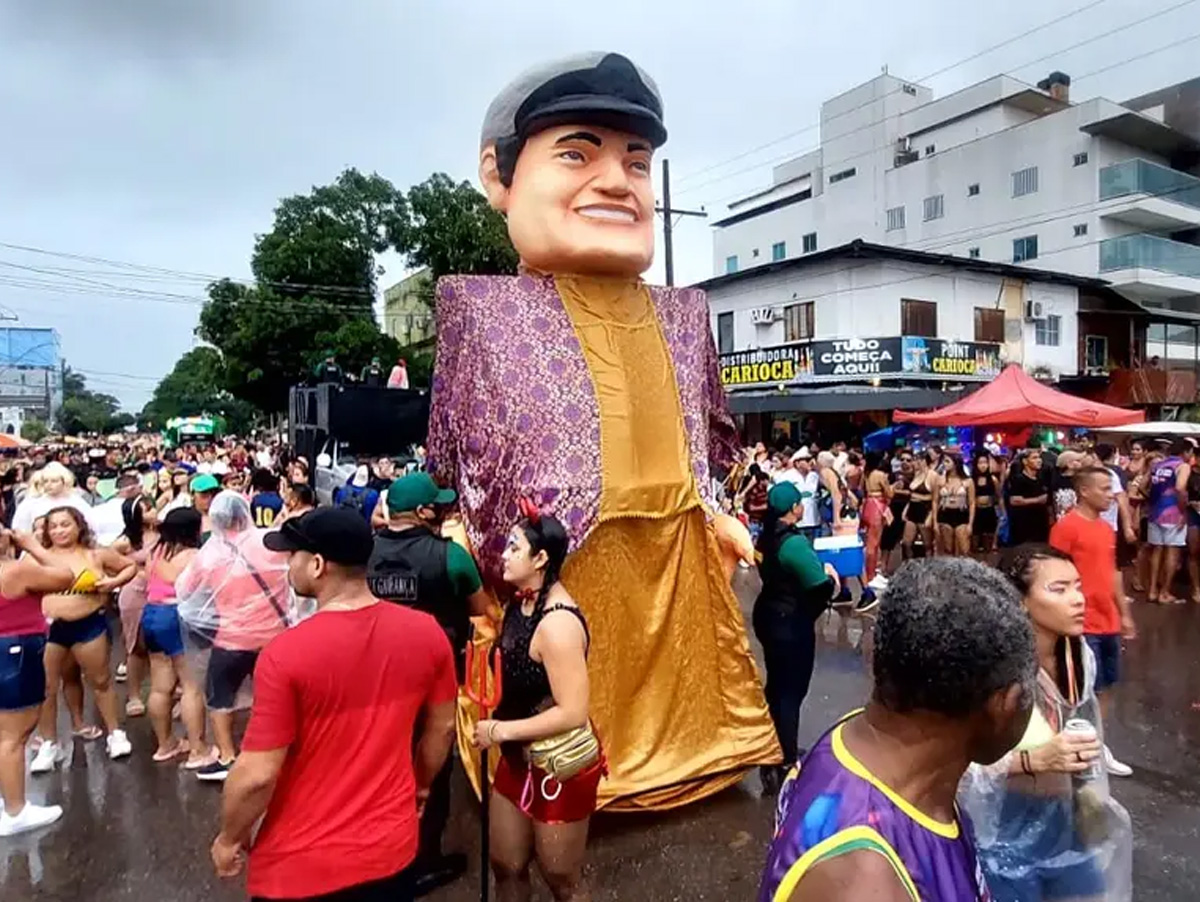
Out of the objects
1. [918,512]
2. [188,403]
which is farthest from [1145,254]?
[188,403]

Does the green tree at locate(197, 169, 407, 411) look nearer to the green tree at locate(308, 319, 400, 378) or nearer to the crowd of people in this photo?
the green tree at locate(308, 319, 400, 378)

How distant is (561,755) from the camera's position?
2367 millimetres

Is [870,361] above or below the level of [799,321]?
below

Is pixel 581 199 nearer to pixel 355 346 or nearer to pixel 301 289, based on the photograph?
pixel 355 346

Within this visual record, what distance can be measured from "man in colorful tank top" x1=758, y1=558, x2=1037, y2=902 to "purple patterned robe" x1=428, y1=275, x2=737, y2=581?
2165mm

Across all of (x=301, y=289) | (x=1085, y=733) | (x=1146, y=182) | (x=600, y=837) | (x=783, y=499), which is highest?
(x=1146, y=182)

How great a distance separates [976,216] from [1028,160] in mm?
2257

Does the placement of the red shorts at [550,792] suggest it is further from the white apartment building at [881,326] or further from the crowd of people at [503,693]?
the white apartment building at [881,326]

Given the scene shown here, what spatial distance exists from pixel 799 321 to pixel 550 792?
18941 millimetres

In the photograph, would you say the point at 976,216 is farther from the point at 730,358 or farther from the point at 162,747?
the point at 162,747

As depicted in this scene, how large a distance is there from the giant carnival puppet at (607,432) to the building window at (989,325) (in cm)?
1855

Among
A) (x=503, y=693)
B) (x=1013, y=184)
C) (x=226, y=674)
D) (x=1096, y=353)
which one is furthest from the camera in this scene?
(x=1013, y=184)

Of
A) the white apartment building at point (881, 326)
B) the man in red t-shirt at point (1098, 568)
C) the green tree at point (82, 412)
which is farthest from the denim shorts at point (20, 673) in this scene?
the green tree at point (82, 412)

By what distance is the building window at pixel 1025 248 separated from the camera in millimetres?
26750
